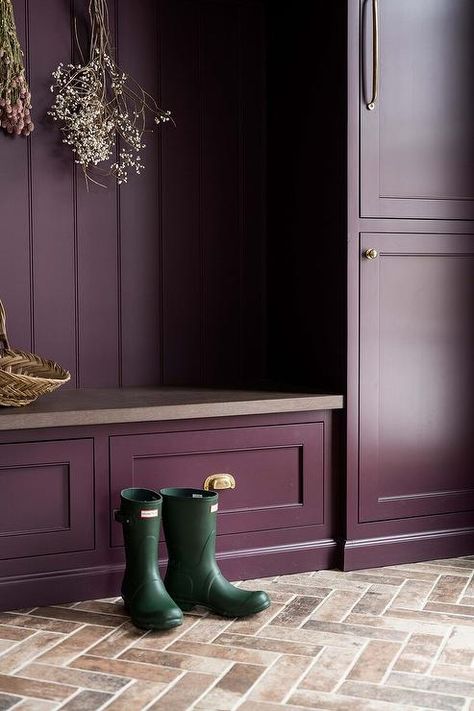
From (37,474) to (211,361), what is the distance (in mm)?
1046

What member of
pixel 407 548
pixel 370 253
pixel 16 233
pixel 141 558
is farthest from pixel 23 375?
pixel 407 548

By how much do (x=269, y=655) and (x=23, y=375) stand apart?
43.0 inches

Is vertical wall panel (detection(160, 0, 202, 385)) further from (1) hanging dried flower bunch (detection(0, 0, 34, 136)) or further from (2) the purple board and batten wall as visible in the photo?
(1) hanging dried flower bunch (detection(0, 0, 34, 136))

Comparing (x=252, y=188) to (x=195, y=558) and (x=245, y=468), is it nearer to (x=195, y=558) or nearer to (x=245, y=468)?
(x=245, y=468)

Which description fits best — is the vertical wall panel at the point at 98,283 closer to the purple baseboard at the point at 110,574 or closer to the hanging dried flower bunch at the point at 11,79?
the hanging dried flower bunch at the point at 11,79

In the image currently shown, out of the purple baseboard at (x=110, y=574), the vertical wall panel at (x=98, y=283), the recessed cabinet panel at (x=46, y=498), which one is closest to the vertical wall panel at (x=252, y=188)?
the vertical wall panel at (x=98, y=283)

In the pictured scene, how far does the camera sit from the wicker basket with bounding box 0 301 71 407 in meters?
2.85

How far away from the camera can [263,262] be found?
383 centimetres

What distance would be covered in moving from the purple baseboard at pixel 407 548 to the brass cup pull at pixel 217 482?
0.50m

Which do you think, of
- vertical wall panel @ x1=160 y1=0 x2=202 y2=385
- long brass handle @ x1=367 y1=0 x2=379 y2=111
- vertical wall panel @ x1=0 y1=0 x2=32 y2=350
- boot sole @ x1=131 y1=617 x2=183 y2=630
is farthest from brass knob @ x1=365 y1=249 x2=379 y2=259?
boot sole @ x1=131 y1=617 x2=183 y2=630

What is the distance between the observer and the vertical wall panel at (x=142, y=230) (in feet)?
11.7

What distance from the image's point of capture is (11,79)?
128 inches

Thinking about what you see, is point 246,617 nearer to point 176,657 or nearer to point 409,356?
point 176,657

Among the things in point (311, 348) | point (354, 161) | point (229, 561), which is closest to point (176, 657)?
point (229, 561)
